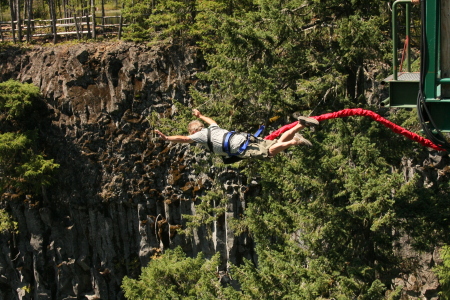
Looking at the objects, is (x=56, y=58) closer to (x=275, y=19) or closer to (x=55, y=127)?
(x=55, y=127)

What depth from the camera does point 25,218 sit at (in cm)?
1883

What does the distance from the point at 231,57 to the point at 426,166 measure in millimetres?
6603

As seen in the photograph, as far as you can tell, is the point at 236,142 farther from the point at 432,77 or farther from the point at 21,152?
the point at 21,152

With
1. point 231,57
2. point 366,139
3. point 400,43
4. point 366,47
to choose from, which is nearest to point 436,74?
point 366,139

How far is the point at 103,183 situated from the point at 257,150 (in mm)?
11258

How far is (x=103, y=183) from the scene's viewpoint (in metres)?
18.4

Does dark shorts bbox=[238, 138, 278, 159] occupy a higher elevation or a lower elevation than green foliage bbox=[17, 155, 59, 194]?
higher

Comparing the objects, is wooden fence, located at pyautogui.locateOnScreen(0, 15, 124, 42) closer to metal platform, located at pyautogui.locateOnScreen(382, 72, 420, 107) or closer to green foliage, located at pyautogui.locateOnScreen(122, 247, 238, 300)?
green foliage, located at pyautogui.locateOnScreen(122, 247, 238, 300)

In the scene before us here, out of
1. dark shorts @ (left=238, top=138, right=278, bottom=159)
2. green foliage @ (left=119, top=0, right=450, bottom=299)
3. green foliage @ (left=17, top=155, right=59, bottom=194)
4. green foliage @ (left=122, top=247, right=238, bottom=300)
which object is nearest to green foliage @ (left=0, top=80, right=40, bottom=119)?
green foliage @ (left=17, top=155, right=59, bottom=194)

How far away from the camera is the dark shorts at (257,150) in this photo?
8.23 metres

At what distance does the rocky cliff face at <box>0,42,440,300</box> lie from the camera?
17.7 meters

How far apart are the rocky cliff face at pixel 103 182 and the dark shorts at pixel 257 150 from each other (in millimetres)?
8937

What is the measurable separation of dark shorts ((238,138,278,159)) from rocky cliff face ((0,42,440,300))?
875 cm

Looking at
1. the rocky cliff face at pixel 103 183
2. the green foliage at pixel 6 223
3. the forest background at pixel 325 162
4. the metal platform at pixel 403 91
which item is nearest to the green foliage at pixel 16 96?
the rocky cliff face at pixel 103 183
